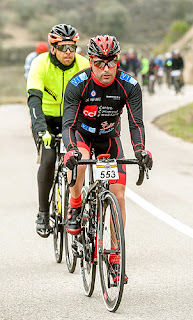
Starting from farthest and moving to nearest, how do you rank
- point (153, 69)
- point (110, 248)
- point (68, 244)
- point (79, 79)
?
point (153, 69)
point (68, 244)
point (79, 79)
point (110, 248)

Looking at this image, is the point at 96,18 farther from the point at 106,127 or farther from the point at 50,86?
the point at 106,127

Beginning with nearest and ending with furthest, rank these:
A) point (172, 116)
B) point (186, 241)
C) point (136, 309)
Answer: point (136, 309), point (186, 241), point (172, 116)

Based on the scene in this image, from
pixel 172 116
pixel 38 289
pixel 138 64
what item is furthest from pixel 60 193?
pixel 138 64

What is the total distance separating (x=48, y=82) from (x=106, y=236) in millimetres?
2132

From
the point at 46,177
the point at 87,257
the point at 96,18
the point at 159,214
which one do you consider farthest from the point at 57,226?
the point at 96,18

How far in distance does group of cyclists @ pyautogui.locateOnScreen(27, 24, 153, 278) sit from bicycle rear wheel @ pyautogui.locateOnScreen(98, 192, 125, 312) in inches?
13.8

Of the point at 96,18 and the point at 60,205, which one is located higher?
the point at 96,18

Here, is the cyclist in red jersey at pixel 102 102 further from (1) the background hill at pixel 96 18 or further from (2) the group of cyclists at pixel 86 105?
(1) the background hill at pixel 96 18

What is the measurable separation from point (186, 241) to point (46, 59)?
7.64ft

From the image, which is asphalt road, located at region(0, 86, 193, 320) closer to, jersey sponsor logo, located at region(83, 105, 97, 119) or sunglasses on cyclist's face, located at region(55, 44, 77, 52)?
jersey sponsor logo, located at region(83, 105, 97, 119)

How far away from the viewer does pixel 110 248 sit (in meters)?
5.18

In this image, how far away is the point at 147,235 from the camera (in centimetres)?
775

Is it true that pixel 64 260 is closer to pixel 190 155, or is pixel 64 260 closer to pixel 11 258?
pixel 11 258

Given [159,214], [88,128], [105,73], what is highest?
[105,73]
